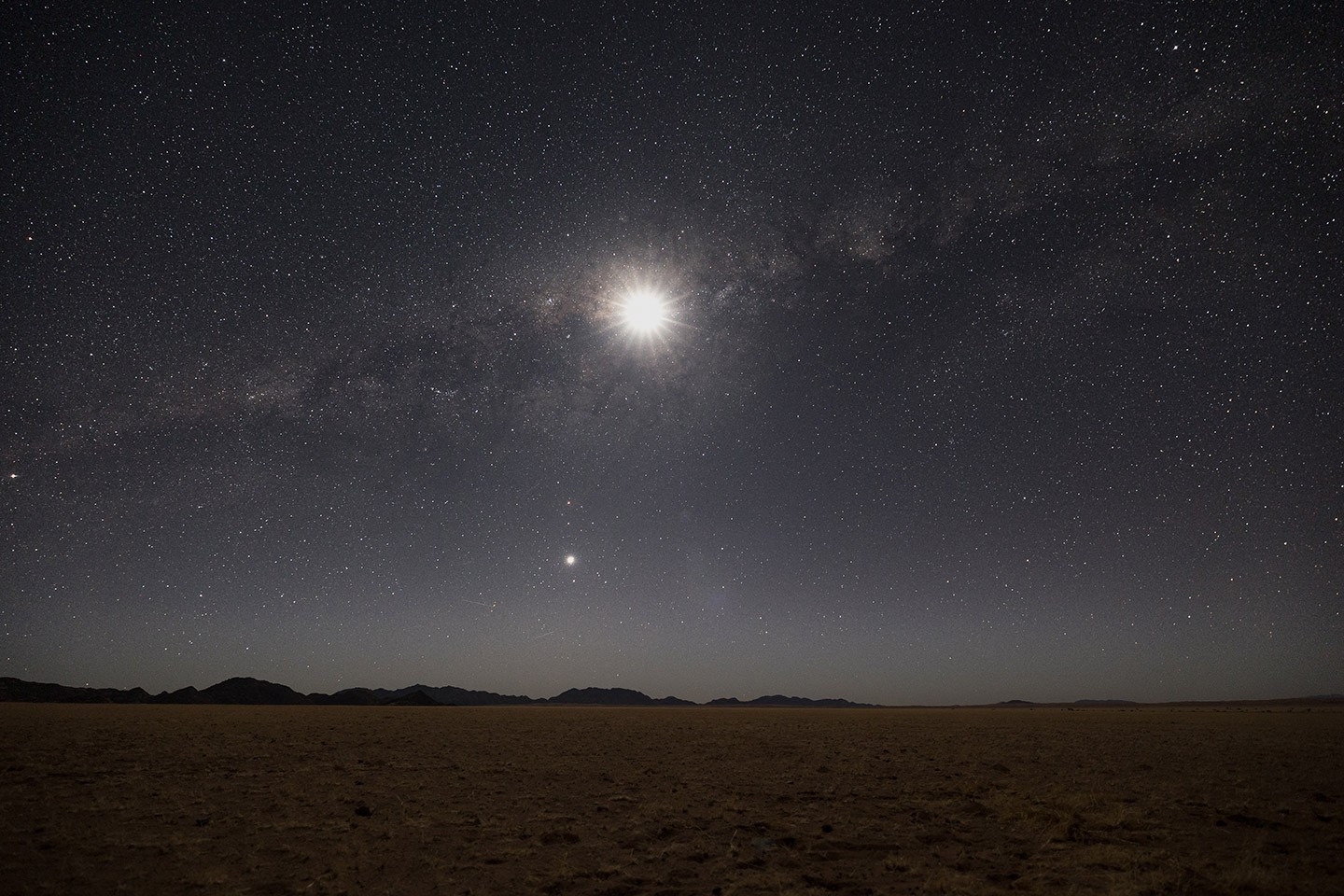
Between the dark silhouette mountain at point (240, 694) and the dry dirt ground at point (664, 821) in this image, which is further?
the dark silhouette mountain at point (240, 694)

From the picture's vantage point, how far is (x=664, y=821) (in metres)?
11.8

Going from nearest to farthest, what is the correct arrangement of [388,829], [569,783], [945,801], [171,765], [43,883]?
[43,883], [388,829], [945,801], [569,783], [171,765]

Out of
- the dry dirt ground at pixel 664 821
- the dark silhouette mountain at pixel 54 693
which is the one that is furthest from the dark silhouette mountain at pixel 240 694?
the dry dirt ground at pixel 664 821

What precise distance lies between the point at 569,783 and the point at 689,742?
12.5m

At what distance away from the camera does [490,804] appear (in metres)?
13.3

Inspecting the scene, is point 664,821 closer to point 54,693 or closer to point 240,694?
point 54,693

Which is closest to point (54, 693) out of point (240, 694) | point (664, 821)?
point (240, 694)

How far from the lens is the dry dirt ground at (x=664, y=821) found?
27.2 ft

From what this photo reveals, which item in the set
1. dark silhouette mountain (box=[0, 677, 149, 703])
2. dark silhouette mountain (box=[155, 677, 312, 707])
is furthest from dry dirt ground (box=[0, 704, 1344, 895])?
dark silhouette mountain (box=[155, 677, 312, 707])

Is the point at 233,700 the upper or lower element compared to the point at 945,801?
lower

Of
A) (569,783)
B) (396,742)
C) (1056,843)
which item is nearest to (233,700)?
(396,742)

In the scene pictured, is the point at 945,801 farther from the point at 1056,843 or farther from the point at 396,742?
the point at 396,742

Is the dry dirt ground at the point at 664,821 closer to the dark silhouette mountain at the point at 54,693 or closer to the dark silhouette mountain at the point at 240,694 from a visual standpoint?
the dark silhouette mountain at the point at 54,693

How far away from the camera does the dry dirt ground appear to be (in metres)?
8.29
